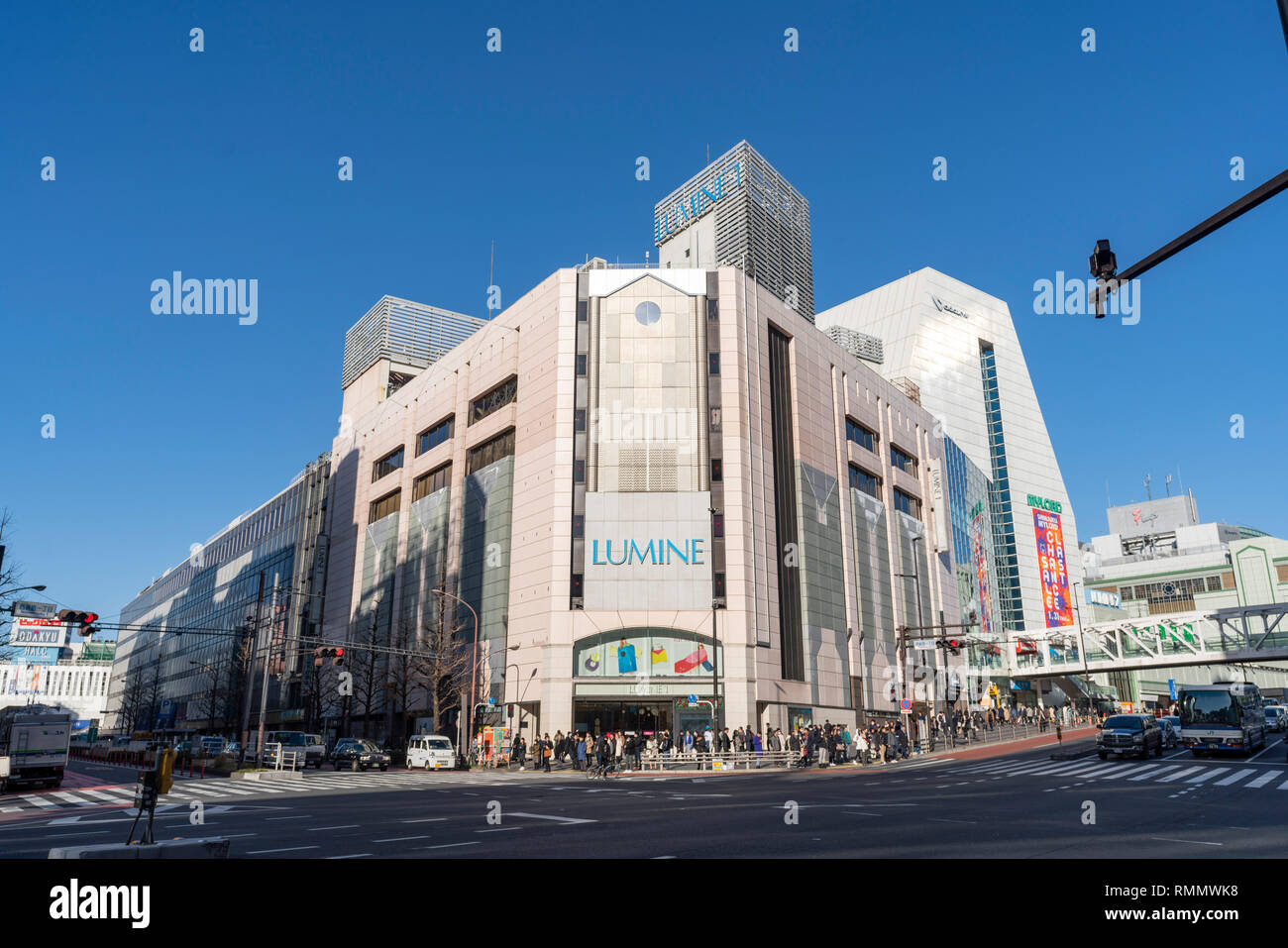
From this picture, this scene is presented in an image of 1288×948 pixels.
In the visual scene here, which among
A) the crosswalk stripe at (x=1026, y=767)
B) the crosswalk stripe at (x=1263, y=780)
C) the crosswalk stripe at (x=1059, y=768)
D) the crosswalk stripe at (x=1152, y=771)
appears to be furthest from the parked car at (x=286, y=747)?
the crosswalk stripe at (x=1263, y=780)

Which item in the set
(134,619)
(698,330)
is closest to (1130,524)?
(698,330)

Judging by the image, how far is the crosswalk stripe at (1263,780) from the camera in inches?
906

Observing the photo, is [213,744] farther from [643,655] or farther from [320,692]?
[643,655]

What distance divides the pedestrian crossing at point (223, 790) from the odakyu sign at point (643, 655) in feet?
44.0

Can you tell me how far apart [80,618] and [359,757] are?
18.5 meters

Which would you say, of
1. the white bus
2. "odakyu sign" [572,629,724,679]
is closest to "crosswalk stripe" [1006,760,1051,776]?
the white bus

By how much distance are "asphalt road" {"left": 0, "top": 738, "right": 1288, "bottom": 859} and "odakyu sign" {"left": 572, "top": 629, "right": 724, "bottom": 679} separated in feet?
62.3

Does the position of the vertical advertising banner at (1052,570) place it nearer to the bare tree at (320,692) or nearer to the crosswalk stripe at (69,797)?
the bare tree at (320,692)

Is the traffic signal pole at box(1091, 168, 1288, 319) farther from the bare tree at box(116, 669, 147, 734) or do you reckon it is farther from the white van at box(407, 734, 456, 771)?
the bare tree at box(116, 669, 147, 734)

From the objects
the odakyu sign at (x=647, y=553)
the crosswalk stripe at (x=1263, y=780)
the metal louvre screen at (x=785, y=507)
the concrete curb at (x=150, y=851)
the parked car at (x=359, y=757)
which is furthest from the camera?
the metal louvre screen at (x=785, y=507)

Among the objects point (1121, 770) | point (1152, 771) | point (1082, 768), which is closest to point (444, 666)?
point (1082, 768)

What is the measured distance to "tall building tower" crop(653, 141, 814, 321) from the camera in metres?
178

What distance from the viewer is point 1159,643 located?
68562 millimetres
